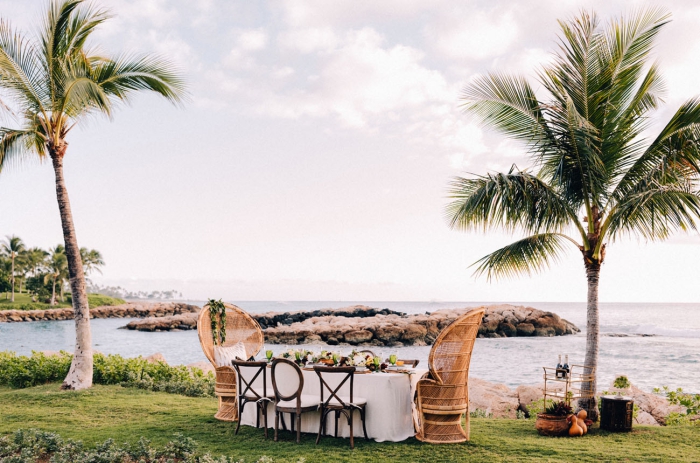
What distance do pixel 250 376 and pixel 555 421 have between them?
4.32 m

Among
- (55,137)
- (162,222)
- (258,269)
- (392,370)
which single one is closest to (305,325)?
(258,269)

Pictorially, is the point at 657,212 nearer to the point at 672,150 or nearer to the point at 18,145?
the point at 672,150

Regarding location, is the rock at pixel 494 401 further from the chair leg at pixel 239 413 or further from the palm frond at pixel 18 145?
the palm frond at pixel 18 145

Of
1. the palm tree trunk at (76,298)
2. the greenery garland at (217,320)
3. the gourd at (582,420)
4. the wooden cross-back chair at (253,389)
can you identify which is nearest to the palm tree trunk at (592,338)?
the gourd at (582,420)

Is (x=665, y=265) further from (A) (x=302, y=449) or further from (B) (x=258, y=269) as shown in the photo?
(B) (x=258, y=269)

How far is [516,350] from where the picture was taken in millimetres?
28562

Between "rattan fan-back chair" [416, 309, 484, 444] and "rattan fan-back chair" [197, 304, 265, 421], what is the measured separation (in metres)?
2.82

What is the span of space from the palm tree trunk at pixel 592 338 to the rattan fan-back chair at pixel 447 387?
250cm

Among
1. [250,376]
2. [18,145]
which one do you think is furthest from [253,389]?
[18,145]

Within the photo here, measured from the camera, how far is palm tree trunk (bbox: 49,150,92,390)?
1048 centimetres

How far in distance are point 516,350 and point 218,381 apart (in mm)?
23269

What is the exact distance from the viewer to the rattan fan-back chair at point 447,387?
22.7 ft

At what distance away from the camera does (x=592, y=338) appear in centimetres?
845

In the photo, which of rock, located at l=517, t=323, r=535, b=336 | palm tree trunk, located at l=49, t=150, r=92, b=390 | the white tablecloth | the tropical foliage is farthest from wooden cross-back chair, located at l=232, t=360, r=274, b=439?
the tropical foliage
